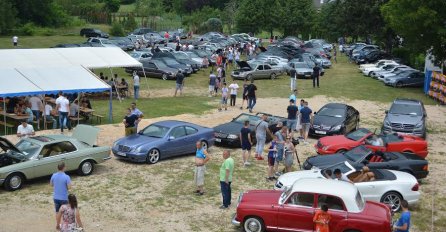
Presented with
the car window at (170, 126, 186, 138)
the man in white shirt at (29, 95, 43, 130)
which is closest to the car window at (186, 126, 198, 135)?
the car window at (170, 126, 186, 138)

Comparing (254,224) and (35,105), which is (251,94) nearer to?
(35,105)

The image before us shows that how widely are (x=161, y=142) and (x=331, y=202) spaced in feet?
27.7

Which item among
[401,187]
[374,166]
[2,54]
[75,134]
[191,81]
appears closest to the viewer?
[401,187]

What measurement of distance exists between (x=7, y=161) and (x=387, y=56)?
153 ft

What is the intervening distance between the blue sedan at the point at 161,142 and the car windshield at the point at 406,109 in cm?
937

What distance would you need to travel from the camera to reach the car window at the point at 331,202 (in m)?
12.5

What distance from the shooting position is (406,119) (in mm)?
25078

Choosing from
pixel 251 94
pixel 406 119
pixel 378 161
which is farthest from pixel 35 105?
pixel 406 119

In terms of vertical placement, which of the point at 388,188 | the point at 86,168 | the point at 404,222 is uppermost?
the point at 404,222

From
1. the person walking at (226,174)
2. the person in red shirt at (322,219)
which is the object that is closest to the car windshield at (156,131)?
the person walking at (226,174)

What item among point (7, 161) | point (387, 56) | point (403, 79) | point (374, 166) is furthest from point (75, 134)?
point (387, 56)

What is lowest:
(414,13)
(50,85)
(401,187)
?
(401,187)

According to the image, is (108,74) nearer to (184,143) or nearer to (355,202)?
(184,143)

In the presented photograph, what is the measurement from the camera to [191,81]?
40.7 meters
